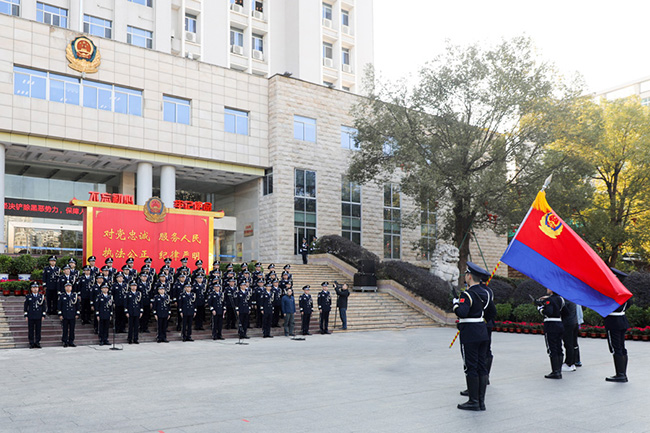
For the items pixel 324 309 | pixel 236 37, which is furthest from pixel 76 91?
pixel 324 309

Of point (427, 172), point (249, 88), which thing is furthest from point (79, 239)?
point (427, 172)

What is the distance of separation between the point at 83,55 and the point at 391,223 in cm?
1970

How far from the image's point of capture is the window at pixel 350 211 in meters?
33.4

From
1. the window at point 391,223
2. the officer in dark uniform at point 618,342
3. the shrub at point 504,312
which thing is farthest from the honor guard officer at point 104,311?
the window at point 391,223

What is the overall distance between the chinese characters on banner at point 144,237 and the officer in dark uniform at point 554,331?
1539cm

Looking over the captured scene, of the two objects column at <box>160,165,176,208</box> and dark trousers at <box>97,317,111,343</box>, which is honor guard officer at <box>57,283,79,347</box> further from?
column at <box>160,165,176,208</box>

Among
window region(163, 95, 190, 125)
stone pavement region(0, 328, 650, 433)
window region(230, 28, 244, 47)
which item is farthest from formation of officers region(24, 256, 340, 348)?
window region(230, 28, 244, 47)

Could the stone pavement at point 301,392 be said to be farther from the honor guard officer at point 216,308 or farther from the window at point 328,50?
the window at point 328,50

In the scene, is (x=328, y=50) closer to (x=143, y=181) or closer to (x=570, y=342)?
(x=143, y=181)

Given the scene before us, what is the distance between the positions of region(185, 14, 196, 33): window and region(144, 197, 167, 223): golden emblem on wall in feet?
64.0

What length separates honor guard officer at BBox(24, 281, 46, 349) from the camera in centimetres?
Answer: 1354

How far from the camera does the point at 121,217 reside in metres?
20.3

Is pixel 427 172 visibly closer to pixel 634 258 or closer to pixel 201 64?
pixel 201 64

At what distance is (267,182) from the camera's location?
3166 cm
